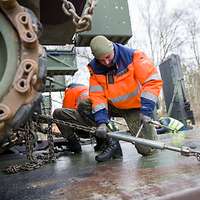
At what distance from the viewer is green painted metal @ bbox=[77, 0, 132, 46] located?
3297 millimetres

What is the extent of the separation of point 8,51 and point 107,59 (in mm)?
1657

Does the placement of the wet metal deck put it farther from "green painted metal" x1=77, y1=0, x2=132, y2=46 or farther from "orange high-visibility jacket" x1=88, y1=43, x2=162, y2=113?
"green painted metal" x1=77, y1=0, x2=132, y2=46

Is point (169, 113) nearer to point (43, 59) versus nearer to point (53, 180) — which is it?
point (53, 180)

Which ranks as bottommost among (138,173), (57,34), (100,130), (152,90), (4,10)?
(138,173)

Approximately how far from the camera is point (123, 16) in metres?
3.38

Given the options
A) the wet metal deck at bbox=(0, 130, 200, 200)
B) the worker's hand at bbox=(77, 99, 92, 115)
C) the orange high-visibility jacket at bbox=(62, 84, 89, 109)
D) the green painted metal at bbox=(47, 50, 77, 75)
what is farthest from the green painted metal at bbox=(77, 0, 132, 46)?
the green painted metal at bbox=(47, 50, 77, 75)

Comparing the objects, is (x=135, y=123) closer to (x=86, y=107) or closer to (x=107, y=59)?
(x=86, y=107)

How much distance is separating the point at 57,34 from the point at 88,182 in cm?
142

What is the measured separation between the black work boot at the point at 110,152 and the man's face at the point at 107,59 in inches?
28.4

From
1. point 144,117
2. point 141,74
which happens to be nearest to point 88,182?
point 144,117

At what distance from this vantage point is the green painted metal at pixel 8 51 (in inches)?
60.4

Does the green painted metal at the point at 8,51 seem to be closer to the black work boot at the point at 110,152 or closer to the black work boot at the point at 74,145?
the black work boot at the point at 110,152

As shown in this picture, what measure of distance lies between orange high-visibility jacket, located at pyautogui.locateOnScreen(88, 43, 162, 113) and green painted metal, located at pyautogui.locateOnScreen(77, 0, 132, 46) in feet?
0.67

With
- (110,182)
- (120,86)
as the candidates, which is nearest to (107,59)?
(120,86)
